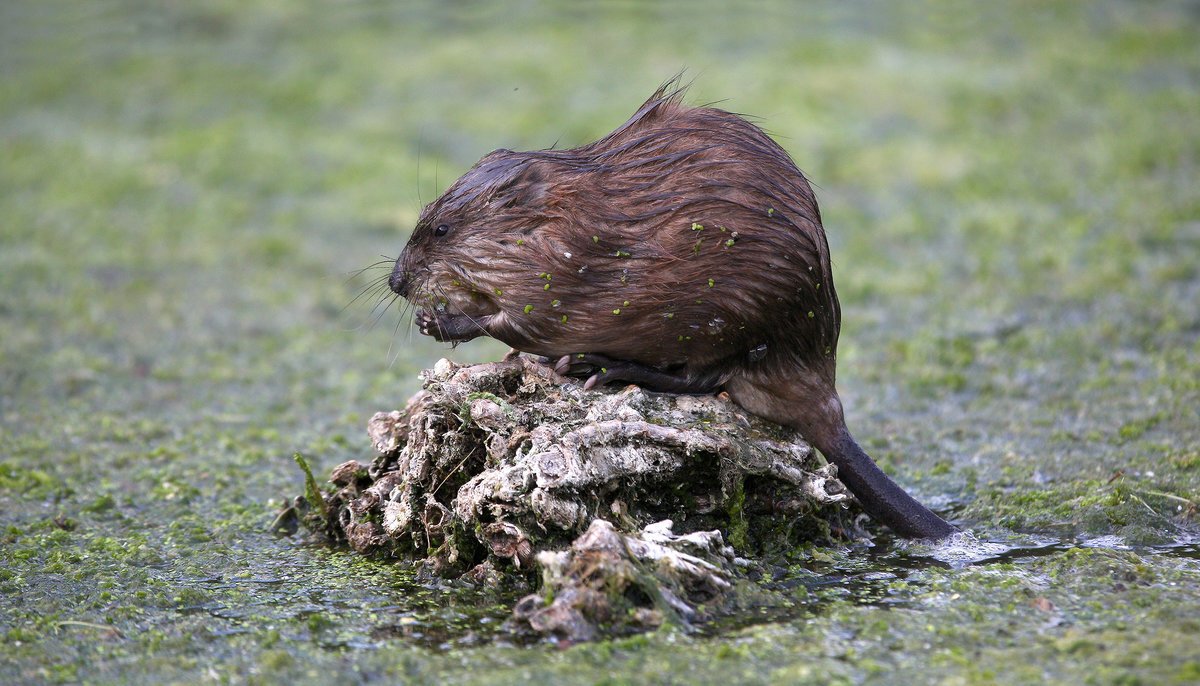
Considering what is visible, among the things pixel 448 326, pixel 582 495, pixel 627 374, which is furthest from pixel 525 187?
pixel 582 495

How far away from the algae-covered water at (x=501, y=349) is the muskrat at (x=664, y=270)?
581 mm

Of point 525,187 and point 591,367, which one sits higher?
point 525,187

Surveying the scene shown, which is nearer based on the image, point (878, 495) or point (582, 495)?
point (582, 495)

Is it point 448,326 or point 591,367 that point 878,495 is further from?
point 448,326

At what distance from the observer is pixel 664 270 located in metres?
3.42

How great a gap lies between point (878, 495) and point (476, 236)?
→ 1.52m

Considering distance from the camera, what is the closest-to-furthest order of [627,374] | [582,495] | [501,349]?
[582,495], [627,374], [501,349]

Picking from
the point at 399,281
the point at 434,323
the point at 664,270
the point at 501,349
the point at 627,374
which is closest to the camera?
the point at 664,270

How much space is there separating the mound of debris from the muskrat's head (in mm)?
243

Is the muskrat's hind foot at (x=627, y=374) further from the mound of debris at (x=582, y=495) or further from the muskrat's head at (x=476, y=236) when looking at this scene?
the muskrat's head at (x=476, y=236)

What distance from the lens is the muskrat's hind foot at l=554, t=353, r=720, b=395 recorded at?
361cm

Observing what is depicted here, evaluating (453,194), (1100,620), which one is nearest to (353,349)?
(453,194)

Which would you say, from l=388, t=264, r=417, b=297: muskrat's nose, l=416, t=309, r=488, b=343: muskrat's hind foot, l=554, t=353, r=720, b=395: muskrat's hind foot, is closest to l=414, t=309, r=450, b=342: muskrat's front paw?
l=416, t=309, r=488, b=343: muskrat's hind foot

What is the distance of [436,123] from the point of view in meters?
9.12
